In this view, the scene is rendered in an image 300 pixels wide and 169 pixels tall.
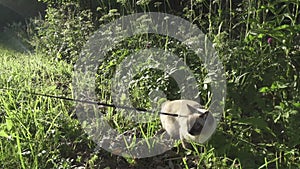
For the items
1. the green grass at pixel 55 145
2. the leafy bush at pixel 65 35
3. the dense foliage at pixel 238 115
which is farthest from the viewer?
the leafy bush at pixel 65 35

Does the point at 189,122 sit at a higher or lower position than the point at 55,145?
higher

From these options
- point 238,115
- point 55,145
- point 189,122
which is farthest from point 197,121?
point 55,145

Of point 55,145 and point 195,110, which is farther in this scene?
point 55,145

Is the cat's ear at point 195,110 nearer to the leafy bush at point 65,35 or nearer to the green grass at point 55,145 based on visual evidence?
the green grass at point 55,145

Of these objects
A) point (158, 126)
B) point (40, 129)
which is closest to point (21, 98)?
point (40, 129)

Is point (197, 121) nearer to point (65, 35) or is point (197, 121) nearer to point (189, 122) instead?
point (189, 122)

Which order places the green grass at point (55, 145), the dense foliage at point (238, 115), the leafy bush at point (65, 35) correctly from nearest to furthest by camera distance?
the dense foliage at point (238, 115), the green grass at point (55, 145), the leafy bush at point (65, 35)

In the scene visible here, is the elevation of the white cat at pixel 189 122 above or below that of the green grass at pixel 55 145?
above

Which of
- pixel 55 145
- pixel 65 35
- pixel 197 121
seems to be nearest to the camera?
pixel 197 121

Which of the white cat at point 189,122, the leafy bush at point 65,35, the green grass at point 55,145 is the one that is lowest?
the green grass at point 55,145

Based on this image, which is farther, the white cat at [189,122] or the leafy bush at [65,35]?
the leafy bush at [65,35]

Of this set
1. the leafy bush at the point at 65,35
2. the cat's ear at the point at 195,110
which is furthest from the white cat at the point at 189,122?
the leafy bush at the point at 65,35

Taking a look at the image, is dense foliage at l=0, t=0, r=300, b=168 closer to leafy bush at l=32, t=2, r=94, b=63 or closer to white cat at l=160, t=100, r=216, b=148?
white cat at l=160, t=100, r=216, b=148

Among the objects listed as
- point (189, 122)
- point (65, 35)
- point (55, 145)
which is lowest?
point (55, 145)
